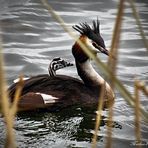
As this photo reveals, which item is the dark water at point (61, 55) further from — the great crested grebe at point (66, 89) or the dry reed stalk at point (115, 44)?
the dry reed stalk at point (115, 44)

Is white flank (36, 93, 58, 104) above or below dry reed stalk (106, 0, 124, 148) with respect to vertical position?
below

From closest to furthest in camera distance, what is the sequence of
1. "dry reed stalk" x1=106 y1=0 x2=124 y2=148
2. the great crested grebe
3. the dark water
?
"dry reed stalk" x1=106 y1=0 x2=124 y2=148
the dark water
the great crested grebe

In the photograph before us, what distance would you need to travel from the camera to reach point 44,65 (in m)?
8.05

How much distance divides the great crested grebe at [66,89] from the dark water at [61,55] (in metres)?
0.12

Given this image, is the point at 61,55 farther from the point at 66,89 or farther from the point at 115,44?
the point at 115,44

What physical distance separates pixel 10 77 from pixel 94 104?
4.50ft

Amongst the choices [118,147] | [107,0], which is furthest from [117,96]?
[107,0]

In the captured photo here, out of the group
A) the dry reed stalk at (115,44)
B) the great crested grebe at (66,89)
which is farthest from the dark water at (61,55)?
the dry reed stalk at (115,44)

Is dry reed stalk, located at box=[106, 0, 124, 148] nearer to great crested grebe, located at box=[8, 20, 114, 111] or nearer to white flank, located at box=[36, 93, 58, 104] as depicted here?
great crested grebe, located at box=[8, 20, 114, 111]

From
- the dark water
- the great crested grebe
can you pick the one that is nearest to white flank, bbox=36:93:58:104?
Answer: the great crested grebe

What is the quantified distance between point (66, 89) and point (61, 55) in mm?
2027

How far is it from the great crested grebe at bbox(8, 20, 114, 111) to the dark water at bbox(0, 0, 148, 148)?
0.40 ft

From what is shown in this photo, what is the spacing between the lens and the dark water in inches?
213

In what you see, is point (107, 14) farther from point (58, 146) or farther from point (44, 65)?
point (58, 146)
